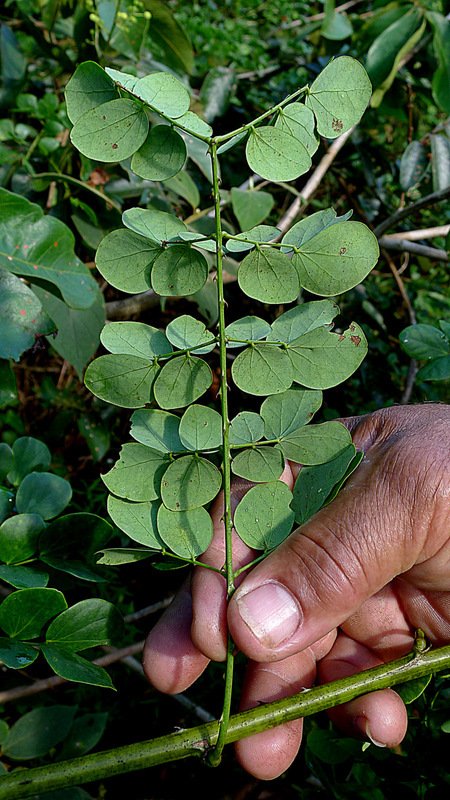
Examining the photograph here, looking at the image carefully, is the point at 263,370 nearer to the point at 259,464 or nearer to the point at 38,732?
the point at 259,464

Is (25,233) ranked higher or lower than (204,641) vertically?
higher

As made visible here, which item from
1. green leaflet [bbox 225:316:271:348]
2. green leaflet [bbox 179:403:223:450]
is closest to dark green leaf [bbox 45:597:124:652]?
green leaflet [bbox 179:403:223:450]

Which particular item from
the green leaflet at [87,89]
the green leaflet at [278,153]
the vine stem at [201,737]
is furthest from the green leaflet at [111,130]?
the vine stem at [201,737]

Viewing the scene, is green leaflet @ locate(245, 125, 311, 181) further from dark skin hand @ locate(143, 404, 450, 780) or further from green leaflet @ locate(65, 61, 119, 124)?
dark skin hand @ locate(143, 404, 450, 780)

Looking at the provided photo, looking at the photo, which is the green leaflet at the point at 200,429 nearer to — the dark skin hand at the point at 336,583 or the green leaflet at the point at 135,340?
the green leaflet at the point at 135,340

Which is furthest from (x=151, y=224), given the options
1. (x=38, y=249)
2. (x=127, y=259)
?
(x=38, y=249)

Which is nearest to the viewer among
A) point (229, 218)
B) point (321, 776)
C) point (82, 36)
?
point (321, 776)

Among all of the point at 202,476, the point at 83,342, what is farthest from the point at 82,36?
the point at 202,476

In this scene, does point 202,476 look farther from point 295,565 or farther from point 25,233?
point 25,233
